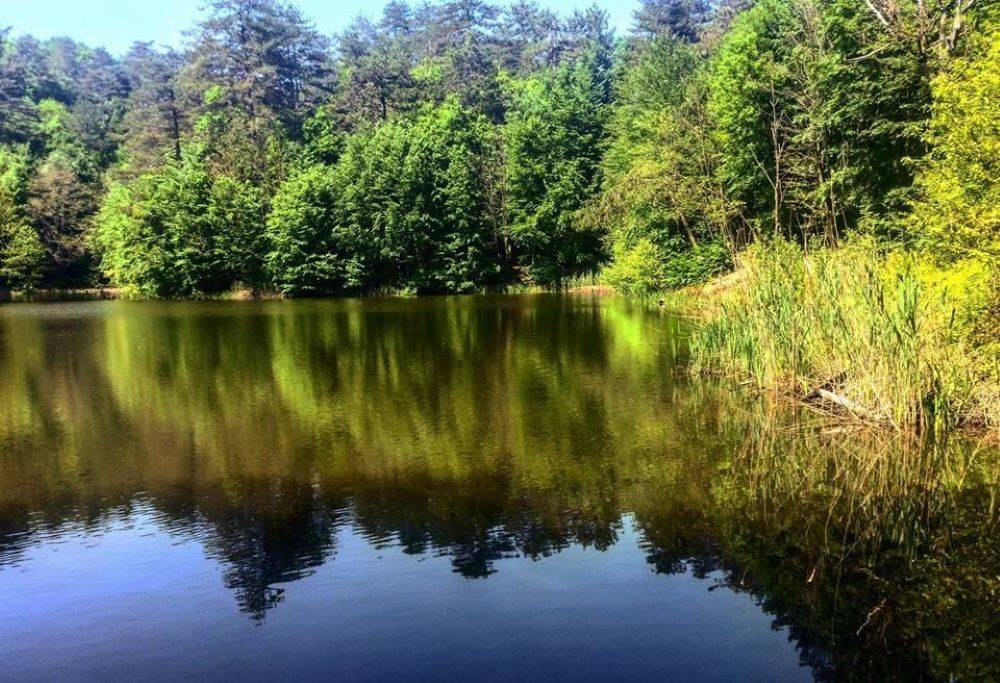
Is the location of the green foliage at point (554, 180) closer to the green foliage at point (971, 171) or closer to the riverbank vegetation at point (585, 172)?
the riverbank vegetation at point (585, 172)

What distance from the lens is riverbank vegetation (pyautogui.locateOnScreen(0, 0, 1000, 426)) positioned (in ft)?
33.5

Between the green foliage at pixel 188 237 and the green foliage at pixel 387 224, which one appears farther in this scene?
the green foliage at pixel 188 237

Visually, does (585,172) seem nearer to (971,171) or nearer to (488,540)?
(971,171)

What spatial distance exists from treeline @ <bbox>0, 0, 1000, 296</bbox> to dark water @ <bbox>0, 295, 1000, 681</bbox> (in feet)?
14.0

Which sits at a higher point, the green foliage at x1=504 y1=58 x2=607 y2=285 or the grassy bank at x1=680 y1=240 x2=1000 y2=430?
the green foliage at x1=504 y1=58 x2=607 y2=285

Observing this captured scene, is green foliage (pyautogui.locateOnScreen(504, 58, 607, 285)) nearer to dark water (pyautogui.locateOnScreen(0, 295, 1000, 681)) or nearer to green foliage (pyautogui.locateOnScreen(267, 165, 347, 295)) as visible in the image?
green foliage (pyautogui.locateOnScreen(267, 165, 347, 295))

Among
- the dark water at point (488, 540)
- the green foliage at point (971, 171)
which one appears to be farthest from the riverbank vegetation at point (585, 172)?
the dark water at point (488, 540)

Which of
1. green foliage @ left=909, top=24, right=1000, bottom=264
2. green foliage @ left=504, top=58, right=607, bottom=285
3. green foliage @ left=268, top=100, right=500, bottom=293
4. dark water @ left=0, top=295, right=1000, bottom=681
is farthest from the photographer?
green foliage @ left=504, top=58, right=607, bottom=285

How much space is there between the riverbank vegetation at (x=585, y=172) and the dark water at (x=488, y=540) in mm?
1719

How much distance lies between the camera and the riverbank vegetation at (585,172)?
10.2 meters

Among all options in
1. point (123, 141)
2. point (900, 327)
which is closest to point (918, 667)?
point (900, 327)

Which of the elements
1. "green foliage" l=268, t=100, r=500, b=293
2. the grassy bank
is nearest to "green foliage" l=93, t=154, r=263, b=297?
"green foliage" l=268, t=100, r=500, b=293

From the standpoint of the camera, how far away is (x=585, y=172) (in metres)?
52.2

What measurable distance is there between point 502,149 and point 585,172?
19.0 ft
